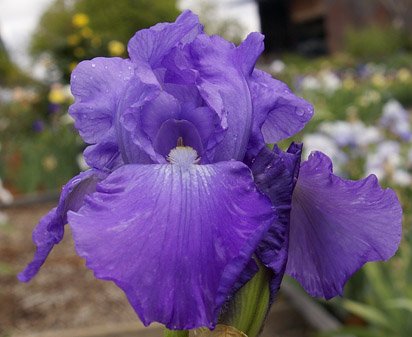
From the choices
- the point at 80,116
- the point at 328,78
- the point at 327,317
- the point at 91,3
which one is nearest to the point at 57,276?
the point at 327,317

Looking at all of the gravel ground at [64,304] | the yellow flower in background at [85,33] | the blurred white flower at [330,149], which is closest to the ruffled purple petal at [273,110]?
the gravel ground at [64,304]

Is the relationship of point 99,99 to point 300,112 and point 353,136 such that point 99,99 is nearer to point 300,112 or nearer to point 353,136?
point 300,112

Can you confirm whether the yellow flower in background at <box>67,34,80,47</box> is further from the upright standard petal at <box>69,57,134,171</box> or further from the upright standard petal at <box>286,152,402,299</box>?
the upright standard petal at <box>286,152,402,299</box>

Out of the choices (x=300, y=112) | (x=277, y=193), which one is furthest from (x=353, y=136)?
(x=277, y=193)

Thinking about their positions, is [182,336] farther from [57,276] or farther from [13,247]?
[13,247]

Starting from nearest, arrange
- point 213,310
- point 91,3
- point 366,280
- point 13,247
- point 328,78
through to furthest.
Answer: point 213,310 < point 366,280 < point 13,247 < point 328,78 < point 91,3
